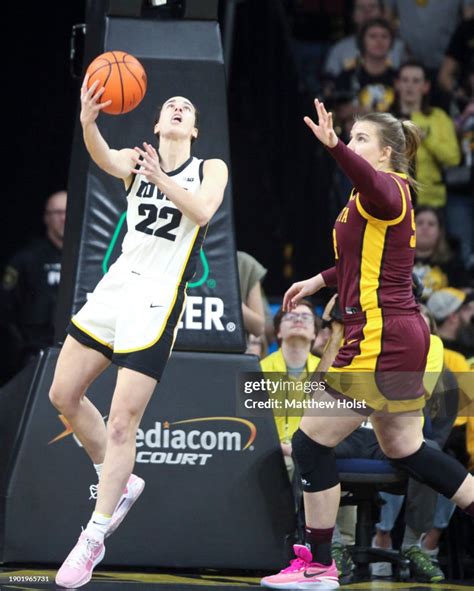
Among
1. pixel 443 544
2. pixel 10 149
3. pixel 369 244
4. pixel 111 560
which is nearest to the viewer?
pixel 369 244

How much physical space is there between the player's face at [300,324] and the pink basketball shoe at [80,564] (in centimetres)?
246

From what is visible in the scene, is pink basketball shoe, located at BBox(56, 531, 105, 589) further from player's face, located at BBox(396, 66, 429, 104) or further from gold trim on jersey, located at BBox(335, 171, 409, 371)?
player's face, located at BBox(396, 66, 429, 104)

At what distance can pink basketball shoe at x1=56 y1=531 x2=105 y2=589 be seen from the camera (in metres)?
5.62

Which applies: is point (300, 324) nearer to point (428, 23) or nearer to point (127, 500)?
point (127, 500)

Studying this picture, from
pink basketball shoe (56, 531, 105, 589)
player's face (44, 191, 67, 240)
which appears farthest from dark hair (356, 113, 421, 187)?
player's face (44, 191, 67, 240)

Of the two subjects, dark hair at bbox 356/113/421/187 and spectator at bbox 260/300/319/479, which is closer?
dark hair at bbox 356/113/421/187

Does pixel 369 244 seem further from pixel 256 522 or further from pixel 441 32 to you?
pixel 441 32

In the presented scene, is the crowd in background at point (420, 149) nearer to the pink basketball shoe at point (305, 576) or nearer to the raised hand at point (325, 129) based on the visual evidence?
the pink basketball shoe at point (305, 576)

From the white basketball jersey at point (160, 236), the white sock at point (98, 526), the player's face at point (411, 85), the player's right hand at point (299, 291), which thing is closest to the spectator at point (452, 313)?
the player's face at point (411, 85)

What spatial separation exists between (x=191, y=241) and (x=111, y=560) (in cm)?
184

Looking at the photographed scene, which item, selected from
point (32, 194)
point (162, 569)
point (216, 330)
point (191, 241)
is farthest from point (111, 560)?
point (32, 194)

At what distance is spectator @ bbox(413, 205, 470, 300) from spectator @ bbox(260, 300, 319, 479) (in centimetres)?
255

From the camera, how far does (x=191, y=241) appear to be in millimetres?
6043

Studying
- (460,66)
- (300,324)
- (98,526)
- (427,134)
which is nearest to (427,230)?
(427,134)
